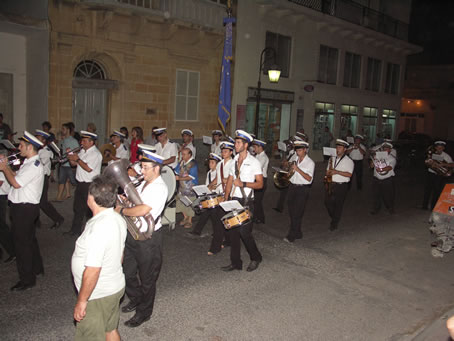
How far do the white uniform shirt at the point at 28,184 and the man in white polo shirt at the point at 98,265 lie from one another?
2.39m

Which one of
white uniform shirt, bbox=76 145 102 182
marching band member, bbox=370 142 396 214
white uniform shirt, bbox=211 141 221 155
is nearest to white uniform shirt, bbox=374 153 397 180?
marching band member, bbox=370 142 396 214

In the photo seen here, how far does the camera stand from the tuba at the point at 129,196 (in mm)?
4406

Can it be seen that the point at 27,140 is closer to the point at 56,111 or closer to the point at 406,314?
the point at 406,314

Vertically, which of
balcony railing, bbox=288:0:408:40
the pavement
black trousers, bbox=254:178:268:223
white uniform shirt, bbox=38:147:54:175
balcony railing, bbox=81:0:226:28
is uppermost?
balcony railing, bbox=288:0:408:40

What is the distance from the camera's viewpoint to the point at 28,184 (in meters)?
5.50

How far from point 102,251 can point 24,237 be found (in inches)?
104

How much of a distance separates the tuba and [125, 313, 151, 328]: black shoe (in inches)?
37.8

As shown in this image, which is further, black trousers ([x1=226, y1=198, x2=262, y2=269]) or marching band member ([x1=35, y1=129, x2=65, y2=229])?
marching band member ([x1=35, y1=129, x2=65, y2=229])

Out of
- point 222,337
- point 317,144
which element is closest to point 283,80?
point 317,144

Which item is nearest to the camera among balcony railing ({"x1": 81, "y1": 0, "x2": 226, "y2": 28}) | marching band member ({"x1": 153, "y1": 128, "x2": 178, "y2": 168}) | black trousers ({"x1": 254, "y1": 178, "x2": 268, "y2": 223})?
black trousers ({"x1": 254, "y1": 178, "x2": 268, "y2": 223})

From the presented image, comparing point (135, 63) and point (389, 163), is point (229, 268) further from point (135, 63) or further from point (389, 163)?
point (135, 63)

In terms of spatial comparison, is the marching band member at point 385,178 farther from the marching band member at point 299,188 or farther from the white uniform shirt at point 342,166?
the marching band member at point 299,188

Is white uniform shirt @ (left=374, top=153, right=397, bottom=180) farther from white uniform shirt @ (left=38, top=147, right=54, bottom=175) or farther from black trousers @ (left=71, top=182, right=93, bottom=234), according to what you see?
white uniform shirt @ (left=38, top=147, right=54, bottom=175)

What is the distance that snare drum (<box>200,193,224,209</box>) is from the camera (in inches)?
277
